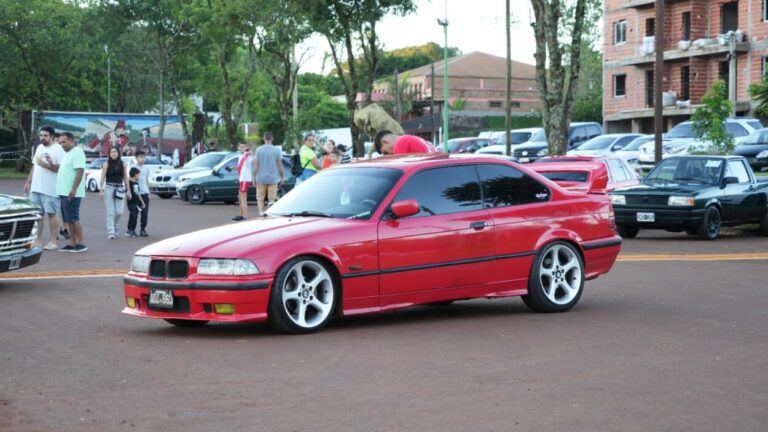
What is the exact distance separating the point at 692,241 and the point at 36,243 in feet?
39.2

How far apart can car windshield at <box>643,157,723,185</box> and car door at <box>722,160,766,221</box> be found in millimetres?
258

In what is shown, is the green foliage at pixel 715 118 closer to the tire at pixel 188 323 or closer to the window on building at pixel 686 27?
the tire at pixel 188 323

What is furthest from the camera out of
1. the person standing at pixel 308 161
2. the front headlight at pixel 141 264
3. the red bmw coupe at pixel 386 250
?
the person standing at pixel 308 161

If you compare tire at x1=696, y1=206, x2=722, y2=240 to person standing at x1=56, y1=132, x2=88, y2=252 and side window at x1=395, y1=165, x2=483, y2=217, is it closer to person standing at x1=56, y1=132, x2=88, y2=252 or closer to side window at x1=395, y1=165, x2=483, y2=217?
person standing at x1=56, y1=132, x2=88, y2=252

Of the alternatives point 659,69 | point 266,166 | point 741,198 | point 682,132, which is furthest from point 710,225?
point 682,132

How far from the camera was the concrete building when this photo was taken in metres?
56.5

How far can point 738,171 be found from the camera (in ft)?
73.7

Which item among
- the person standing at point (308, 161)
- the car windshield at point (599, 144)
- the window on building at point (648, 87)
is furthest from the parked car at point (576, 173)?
the window on building at point (648, 87)

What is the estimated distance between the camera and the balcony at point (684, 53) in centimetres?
5656

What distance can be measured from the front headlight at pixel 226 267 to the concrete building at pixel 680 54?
48.3 m

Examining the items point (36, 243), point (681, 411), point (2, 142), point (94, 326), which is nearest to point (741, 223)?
point (36, 243)

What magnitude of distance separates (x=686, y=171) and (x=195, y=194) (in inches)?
734

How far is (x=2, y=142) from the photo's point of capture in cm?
8150

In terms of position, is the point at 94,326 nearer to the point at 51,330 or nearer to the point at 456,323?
the point at 51,330
